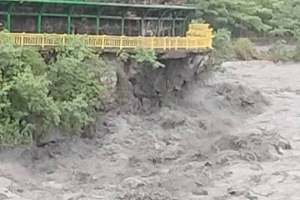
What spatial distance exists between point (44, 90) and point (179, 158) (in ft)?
17.5

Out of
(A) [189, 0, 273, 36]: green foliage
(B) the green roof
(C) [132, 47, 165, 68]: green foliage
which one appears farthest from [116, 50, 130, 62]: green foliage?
(A) [189, 0, 273, 36]: green foliage

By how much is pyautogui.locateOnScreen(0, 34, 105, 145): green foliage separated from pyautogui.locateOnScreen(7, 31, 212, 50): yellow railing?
0.69 m

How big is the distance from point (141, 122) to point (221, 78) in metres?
11.9

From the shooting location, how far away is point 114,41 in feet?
101

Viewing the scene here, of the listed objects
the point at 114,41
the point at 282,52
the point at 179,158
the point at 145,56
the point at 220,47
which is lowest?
the point at 179,158

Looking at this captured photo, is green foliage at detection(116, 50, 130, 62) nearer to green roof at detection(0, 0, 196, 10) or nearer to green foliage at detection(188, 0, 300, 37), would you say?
green roof at detection(0, 0, 196, 10)

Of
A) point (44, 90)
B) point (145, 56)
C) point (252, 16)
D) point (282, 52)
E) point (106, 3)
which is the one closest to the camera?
point (44, 90)

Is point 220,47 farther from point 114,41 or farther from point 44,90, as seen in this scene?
point 44,90

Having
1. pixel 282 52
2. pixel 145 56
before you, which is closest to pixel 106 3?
pixel 145 56

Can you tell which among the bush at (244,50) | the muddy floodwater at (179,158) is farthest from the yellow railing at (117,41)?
the bush at (244,50)

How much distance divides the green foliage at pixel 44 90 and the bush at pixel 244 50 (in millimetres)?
27652

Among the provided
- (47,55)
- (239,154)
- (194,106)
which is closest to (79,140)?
(47,55)

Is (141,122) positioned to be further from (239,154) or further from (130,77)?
(239,154)

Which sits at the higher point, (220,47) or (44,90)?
(220,47)
